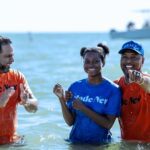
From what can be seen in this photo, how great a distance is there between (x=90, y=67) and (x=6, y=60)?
111 centimetres

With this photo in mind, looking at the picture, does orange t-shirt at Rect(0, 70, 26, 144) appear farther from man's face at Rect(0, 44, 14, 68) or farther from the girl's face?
the girl's face

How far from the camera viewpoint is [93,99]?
7.19m

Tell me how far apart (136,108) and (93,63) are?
83 centimetres

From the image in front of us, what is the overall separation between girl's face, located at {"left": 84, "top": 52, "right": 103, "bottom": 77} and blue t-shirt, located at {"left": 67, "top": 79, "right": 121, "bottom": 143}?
17cm

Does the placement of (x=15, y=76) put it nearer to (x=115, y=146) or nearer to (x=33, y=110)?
(x=33, y=110)

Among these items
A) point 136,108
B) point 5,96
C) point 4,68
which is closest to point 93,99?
point 136,108

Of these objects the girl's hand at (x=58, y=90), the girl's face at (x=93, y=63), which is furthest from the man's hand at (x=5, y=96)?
the girl's face at (x=93, y=63)

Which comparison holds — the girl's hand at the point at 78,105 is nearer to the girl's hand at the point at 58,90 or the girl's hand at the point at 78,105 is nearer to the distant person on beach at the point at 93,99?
the distant person on beach at the point at 93,99

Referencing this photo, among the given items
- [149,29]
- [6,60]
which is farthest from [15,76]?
[149,29]

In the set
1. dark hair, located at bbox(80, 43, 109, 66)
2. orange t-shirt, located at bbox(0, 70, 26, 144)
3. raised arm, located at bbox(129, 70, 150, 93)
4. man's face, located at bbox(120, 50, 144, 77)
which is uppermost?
dark hair, located at bbox(80, 43, 109, 66)

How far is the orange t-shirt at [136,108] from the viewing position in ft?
23.9

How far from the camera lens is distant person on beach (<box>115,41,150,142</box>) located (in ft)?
23.4

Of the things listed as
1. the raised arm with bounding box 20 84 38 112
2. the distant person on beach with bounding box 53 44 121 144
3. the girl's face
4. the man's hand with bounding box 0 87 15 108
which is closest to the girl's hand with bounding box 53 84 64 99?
the distant person on beach with bounding box 53 44 121 144

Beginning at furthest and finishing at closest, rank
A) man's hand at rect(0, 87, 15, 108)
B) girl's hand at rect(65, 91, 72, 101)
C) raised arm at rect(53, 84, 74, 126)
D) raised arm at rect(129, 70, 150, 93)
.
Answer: girl's hand at rect(65, 91, 72, 101), raised arm at rect(53, 84, 74, 126), man's hand at rect(0, 87, 15, 108), raised arm at rect(129, 70, 150, 93)
